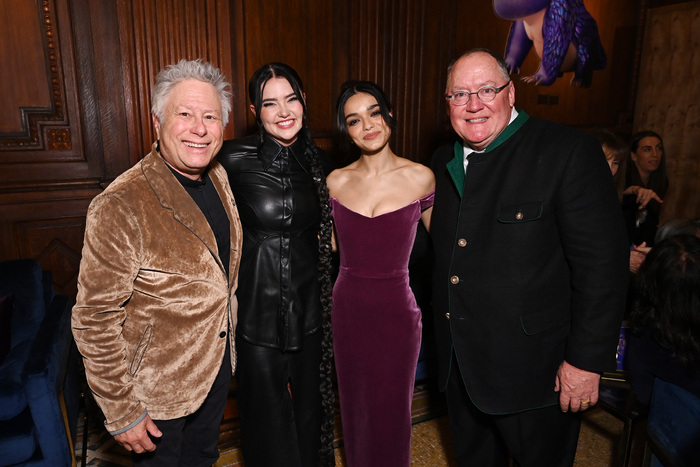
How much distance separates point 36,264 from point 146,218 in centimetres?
164

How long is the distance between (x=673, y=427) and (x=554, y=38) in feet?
13.7

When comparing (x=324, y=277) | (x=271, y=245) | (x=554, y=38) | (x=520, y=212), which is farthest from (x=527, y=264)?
(x=554, y=38)

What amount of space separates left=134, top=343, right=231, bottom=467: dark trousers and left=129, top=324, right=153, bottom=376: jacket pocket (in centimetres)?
25

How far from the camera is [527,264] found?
164 centimetres

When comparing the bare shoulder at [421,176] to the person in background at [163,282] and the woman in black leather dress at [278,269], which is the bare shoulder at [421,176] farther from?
the person in background at [163,282]

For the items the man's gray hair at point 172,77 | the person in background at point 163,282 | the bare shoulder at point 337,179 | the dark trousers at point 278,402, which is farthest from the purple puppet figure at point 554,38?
the dark trousers at point 278,402

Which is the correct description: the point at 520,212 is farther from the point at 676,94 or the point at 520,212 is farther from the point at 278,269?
the point at 676,94

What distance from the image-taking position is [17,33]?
8.75 ft

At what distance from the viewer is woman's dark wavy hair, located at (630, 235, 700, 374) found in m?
1.85

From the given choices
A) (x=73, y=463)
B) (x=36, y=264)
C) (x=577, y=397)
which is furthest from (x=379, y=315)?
(x=36, y=264)

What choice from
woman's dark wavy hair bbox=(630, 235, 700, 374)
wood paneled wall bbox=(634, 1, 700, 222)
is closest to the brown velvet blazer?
woman's dark wavy hair bbox=(630, 235, 700, 374)

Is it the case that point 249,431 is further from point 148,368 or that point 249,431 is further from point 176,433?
point 148,368

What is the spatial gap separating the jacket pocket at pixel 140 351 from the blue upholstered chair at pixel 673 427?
6.05 feet

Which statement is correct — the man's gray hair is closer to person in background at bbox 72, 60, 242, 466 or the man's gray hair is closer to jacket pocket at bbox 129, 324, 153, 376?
person in background at bbox 72, 60, 242, 466
